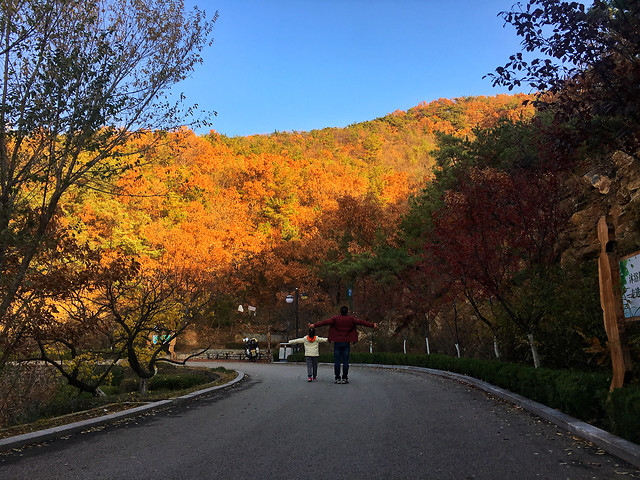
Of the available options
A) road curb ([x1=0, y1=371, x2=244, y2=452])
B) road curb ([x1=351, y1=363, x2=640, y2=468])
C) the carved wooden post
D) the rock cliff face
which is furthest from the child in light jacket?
the carved wooden post

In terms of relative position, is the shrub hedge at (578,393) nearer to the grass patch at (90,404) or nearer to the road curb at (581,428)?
the road curb at (581,428)

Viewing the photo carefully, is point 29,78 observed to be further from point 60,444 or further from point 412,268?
point 412,268

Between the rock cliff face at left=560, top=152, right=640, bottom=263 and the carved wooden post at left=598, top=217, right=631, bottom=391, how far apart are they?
17.8 feet

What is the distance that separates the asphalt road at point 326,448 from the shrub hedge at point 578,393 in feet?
1.21

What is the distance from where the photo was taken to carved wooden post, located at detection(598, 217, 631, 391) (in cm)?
571

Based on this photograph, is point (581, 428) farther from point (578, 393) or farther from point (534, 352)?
point (534, 352)

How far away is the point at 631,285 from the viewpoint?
5.70 meters

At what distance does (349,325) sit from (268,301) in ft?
107

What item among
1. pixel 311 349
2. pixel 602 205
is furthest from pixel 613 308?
pixel 602 205

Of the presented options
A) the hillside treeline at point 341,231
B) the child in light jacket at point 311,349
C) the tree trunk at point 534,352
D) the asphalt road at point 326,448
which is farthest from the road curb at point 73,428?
the tree trunk at point 534,352

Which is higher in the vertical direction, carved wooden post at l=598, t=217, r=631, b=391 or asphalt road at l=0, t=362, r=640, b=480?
carved wooden post at l=598, t=217, r=631, b=391

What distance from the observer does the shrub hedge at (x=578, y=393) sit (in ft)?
15.5

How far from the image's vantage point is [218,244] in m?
40.2

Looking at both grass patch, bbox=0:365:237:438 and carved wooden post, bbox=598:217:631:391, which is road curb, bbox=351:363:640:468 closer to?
carved wooden post, bbox=598:217:631:391
